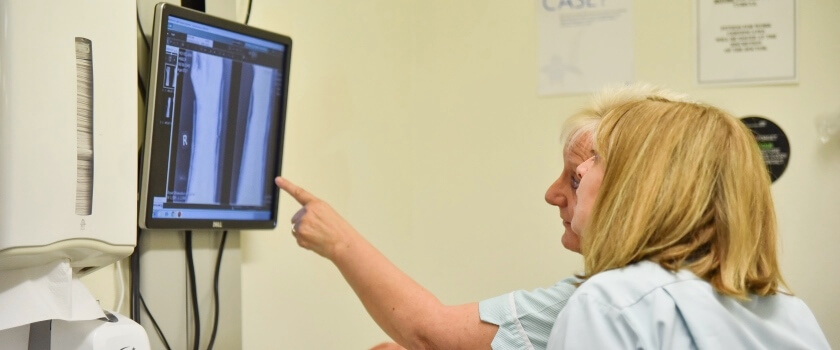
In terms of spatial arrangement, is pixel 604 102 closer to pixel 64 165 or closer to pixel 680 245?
pixel 680 245

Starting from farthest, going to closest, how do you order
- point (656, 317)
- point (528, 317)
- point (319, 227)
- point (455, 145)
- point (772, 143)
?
point (455, 145)
point (772, 143)
point (319, 227)
point (528, 317)
point (656, 317)

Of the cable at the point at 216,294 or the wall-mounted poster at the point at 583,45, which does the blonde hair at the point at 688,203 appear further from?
the wall-mounted poster at the point at 583,45

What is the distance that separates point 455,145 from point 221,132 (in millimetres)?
1016

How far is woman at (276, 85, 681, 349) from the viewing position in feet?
4.39

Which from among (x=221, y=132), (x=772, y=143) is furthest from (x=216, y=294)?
(x=772, y=143)

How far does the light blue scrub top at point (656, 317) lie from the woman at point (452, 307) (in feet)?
0.69

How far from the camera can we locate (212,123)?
63.2 inches

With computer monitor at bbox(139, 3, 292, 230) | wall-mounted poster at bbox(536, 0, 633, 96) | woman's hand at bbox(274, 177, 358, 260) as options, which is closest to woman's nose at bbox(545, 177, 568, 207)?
woman's hand at bbox(274, 177, 358, 260)

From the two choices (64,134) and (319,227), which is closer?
(64,134)

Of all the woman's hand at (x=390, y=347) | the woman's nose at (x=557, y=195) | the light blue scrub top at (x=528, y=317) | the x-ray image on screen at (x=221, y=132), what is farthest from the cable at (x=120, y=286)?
the woman's nose at (x=557, y=195)

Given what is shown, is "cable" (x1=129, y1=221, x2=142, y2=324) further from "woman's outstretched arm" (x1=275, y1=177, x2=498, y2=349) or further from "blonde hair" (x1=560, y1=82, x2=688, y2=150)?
"blonde hair" (x1=560, y1=82, x2=688, y2=150)

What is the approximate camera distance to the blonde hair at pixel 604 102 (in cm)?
137

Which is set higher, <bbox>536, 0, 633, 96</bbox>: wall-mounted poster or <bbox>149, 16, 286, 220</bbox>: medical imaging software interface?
<bbox>536, 0, 633, 96</bbox>: wall-mounted poster

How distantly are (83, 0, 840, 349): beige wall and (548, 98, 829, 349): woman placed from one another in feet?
2.98
